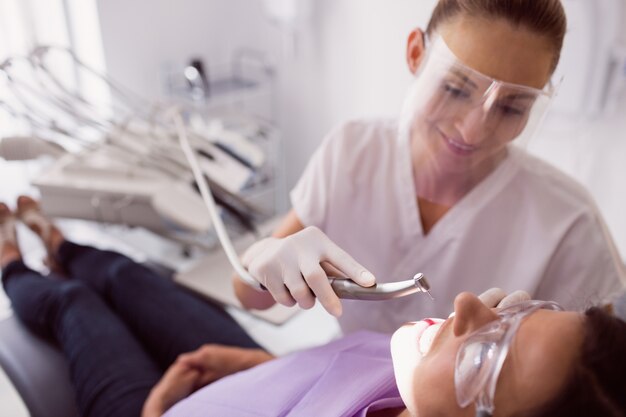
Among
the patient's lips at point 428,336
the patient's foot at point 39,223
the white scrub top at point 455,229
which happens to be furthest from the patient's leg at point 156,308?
the patient's lips at point 428,336

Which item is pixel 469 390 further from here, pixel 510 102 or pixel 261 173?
pixel 261 173

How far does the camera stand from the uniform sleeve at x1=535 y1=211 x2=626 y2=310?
80 centimetres

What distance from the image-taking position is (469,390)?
49cm

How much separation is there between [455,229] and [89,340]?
714 mm

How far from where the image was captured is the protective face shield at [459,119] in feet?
2.18

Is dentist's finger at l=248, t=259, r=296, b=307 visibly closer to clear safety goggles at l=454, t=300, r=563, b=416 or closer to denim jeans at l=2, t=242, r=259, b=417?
clear safety goggles at l=454, t=300, r=563, b=416

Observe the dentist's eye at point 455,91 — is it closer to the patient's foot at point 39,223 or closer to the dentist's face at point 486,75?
the dentist's face at point 486,75

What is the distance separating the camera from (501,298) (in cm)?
61

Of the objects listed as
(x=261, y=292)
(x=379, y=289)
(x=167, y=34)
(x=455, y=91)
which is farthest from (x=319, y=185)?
(x=167, y=34)

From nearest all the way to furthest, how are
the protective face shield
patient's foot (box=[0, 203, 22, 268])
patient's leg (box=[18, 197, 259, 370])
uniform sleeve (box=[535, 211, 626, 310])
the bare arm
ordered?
the protective face shield, uniform sleeve (box=[535, 211, 626, 310]), the bare arm, patient's leg (box=[18, 197, 259, 370]), patient's foot (box=[0, 203, 22, 268])

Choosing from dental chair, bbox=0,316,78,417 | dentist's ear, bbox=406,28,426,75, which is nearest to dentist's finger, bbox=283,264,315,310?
dentist's ear, bbox=406,28,426,75

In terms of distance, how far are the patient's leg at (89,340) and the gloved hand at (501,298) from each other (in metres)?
0.62

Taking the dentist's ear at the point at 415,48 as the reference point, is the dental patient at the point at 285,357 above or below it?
below

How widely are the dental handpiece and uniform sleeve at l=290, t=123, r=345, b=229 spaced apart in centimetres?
33
